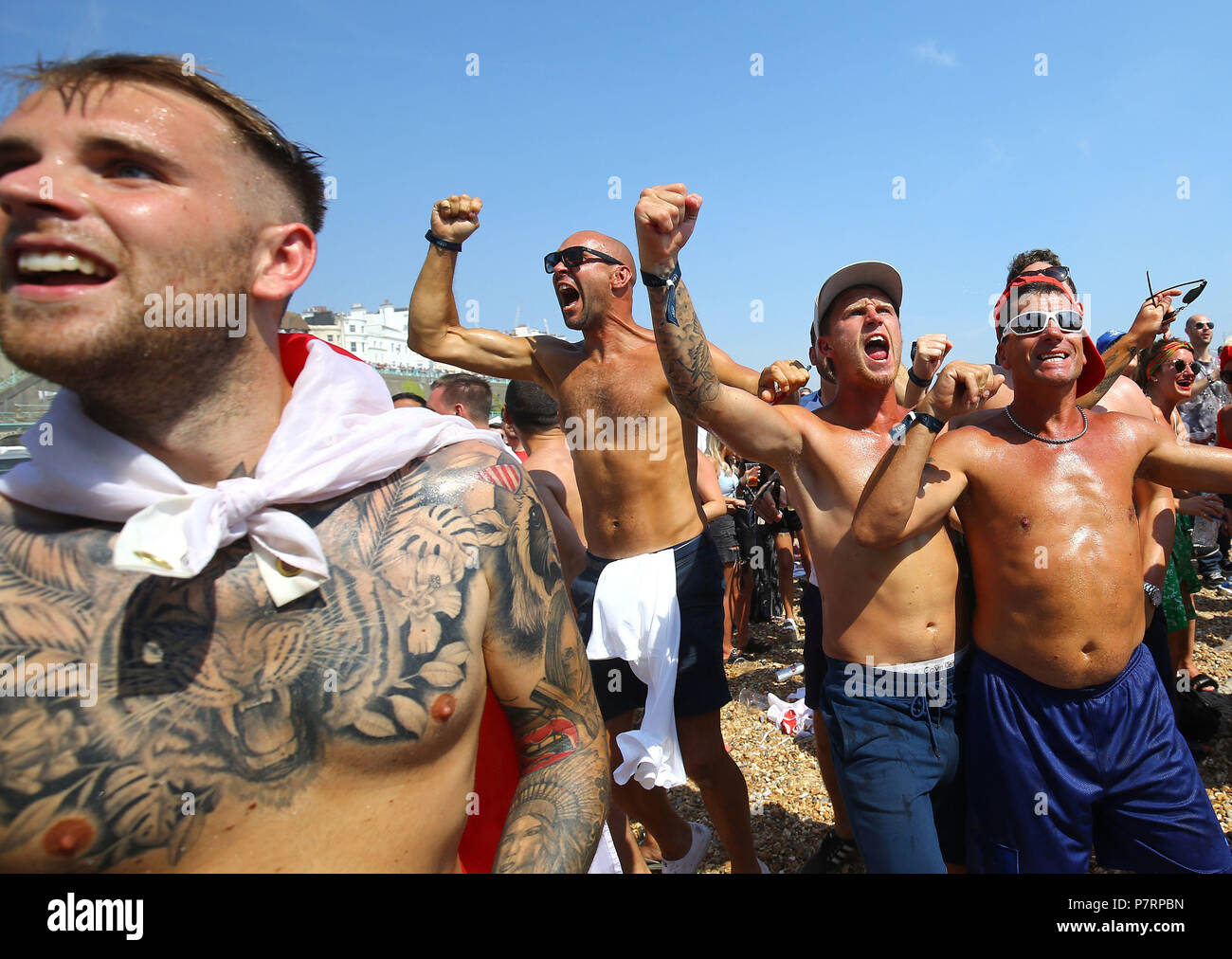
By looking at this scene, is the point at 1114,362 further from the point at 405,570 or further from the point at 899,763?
the point at 405,570

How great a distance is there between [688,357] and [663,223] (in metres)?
0.44

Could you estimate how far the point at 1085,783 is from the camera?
230 centimetres

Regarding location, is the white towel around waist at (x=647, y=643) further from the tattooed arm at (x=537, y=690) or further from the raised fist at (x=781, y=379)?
the tattooed arm at (x=537, y=690)

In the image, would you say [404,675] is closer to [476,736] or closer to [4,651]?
[476,736]

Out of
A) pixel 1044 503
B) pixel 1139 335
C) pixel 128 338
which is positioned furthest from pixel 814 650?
pixel 128 338

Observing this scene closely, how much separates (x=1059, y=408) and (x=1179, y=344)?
301 centimetres

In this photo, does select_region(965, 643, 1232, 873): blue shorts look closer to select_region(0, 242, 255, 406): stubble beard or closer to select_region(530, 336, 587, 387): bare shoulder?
select_region(530, 336, 587, 387): bare shoulder

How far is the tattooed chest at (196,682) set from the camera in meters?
1.11

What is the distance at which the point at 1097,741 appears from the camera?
2293mm

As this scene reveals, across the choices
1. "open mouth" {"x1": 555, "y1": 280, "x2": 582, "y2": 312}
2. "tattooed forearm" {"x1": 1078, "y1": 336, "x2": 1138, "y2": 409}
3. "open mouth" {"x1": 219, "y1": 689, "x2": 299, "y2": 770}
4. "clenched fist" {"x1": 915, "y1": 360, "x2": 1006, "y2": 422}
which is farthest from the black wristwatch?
"open mouth" {"x1": 219, "y1": 689, "x2": 299, "y2": 770}

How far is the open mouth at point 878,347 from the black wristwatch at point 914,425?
312 millimetres

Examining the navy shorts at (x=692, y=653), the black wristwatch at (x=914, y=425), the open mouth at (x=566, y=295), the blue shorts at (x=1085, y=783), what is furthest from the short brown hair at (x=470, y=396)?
the blue shorts at (x=1085, y=783)

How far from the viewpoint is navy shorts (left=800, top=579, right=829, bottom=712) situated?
3.35m
